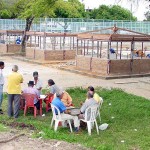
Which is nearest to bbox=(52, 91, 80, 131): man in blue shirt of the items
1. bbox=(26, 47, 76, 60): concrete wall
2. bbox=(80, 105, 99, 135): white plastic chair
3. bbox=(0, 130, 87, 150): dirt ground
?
bbox=(80, 105, 99, 135): white plastic chair

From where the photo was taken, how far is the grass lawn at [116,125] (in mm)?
10859

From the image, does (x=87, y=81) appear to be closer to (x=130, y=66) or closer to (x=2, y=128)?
(x=130, y=66)

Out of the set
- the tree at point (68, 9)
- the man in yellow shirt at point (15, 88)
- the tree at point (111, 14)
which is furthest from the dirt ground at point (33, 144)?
the tree at point (111, 14)

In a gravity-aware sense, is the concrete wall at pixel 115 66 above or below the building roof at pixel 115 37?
below

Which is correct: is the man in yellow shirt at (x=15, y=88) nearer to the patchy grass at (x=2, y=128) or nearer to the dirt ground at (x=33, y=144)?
the patchy grass at (x=2, y=128)

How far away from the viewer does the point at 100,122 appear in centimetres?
1324

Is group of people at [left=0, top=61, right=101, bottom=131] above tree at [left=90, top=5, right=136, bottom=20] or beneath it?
beneath

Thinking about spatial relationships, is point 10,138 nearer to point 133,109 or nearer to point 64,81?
point 133,109

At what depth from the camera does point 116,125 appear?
42.1 feet

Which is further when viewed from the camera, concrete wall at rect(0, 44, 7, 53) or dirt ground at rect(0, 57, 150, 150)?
concrete wall at rect(0, 44, 7, 53)

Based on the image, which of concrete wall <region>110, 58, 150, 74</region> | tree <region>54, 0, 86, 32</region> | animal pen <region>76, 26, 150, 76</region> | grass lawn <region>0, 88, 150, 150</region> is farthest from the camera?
tree <region>54, 0, 86, 32</region>

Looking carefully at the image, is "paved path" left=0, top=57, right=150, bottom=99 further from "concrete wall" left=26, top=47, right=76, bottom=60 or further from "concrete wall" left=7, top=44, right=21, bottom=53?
"concrete wall" left=7, top=44, right=21, bottom=53

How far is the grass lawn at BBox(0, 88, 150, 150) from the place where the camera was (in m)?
10.9

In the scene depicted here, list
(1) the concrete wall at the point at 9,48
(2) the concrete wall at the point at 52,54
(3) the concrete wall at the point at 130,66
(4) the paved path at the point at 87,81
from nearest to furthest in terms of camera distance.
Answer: (4) the paved path at the point at 87,81 < (3) the concrete wall at the point at 130,66 < (2) the concrete wall at the point at 52,54 < (1) the concrete wall at the point at 9,48
